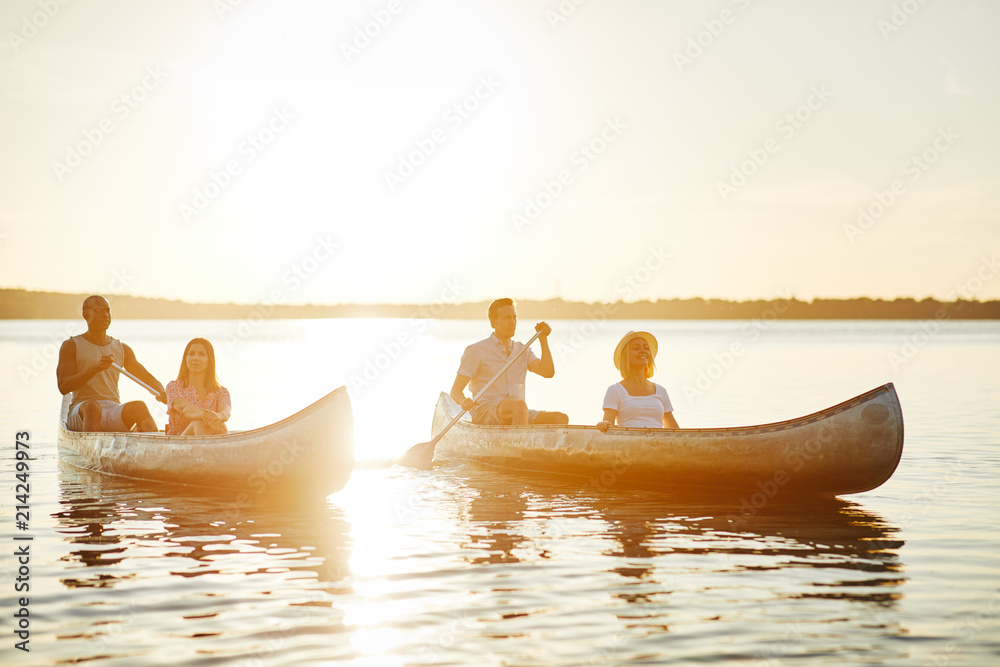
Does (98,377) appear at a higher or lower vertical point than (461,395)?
higher

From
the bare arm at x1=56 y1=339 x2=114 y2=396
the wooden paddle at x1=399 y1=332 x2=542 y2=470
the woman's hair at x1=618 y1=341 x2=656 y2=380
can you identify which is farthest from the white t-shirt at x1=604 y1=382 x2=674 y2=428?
the bare arm at x1=56 y1=339 x2=114 y2=396

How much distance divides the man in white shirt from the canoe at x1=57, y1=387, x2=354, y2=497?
2652 millimetres

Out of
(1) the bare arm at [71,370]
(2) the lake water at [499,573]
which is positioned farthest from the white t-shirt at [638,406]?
(1) the bare arm at [71,370]

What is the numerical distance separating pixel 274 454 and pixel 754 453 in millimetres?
4925

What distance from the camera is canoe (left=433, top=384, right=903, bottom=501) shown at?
33.9 feet

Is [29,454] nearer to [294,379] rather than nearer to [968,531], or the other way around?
[968,531]

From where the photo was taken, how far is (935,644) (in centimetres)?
596

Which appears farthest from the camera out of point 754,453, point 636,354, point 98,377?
point 98,377

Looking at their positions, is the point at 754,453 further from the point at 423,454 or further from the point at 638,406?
the point at 423,454

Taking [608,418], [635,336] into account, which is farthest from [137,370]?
[635,336]

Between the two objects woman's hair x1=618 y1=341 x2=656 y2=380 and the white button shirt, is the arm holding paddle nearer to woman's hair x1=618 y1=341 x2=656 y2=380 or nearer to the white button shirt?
the white button shirt

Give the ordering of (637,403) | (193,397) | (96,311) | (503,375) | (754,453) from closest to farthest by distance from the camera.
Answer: (754,453)
(193,397)
(637,403)
(96,311)
(503,375)

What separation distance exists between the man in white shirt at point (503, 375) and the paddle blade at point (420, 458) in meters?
0.76

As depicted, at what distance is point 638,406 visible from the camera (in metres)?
11.5
